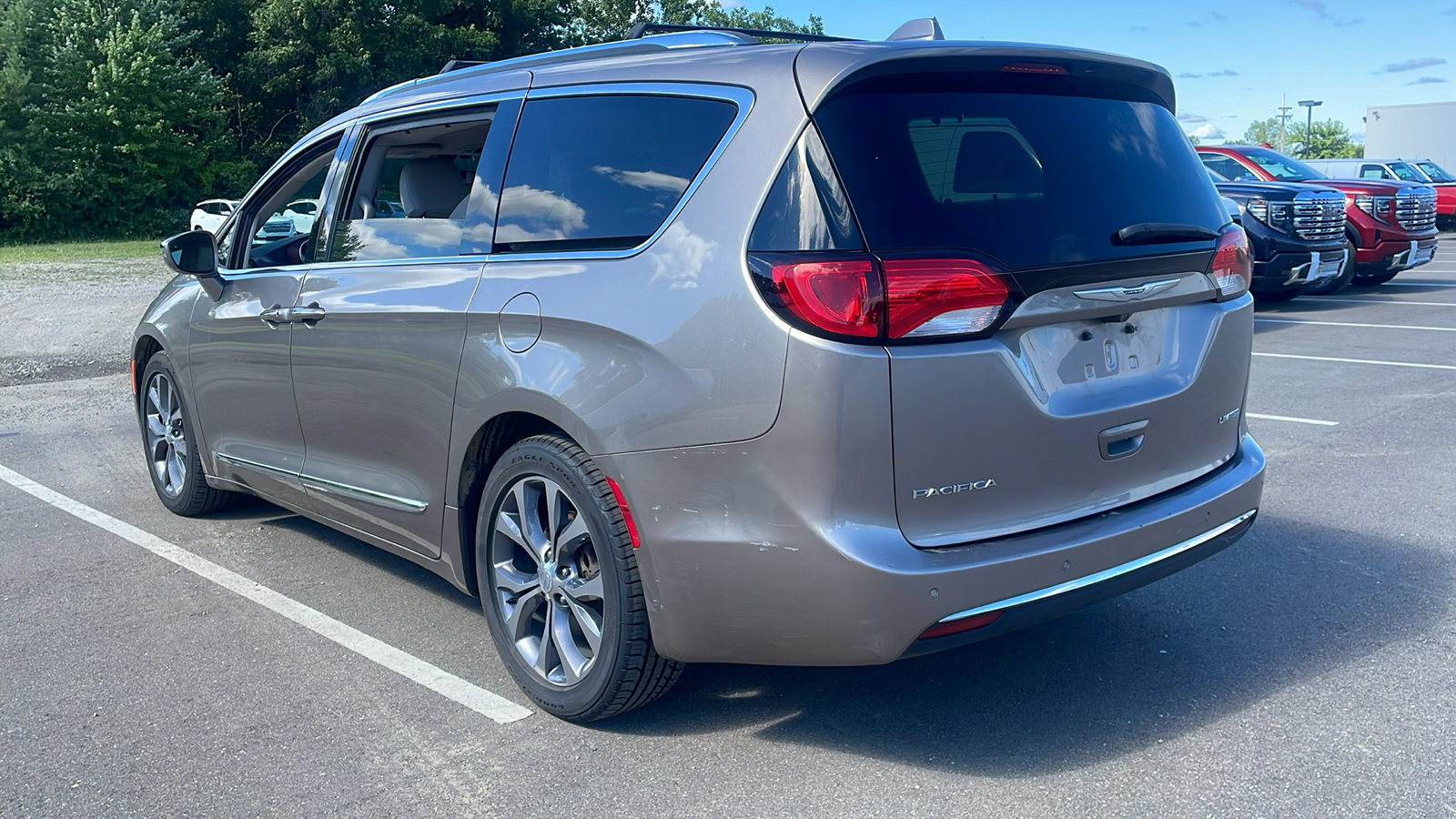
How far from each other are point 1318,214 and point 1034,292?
1177 centimetres

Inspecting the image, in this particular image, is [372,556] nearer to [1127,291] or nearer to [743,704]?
[743,704]

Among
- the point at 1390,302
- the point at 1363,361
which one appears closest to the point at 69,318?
the point at 1363,361

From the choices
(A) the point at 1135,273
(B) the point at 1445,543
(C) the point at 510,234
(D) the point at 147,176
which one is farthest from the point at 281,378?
(D) the point at 147,176

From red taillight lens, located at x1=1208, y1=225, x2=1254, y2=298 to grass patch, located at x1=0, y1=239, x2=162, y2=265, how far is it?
84.4 feet

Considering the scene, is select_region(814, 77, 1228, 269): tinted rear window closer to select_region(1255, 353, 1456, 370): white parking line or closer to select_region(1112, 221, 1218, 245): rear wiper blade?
select_region(1112, 221, 1218, 245): rear wiper blade

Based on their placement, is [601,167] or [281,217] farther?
[281,217]

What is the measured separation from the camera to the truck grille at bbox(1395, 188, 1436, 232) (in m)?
15.0

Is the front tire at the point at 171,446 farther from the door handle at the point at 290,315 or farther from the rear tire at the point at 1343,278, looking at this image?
the rear tire at the point at 1343,278

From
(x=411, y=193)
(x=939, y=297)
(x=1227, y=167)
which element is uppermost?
(x=411, y=193)

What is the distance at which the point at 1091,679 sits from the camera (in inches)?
141

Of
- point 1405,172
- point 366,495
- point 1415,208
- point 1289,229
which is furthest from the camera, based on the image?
point 1405,172

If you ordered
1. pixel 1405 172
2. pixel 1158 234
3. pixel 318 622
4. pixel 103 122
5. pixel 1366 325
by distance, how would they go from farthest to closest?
1. pixel 103 122
2. pixel 1405 172
3. pixel 1366 325
4. pixel 318 622
5. pixel 1158 234

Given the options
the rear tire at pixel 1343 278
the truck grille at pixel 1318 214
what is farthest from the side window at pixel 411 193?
the rear tire at pixel 1343 278

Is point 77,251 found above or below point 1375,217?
below
